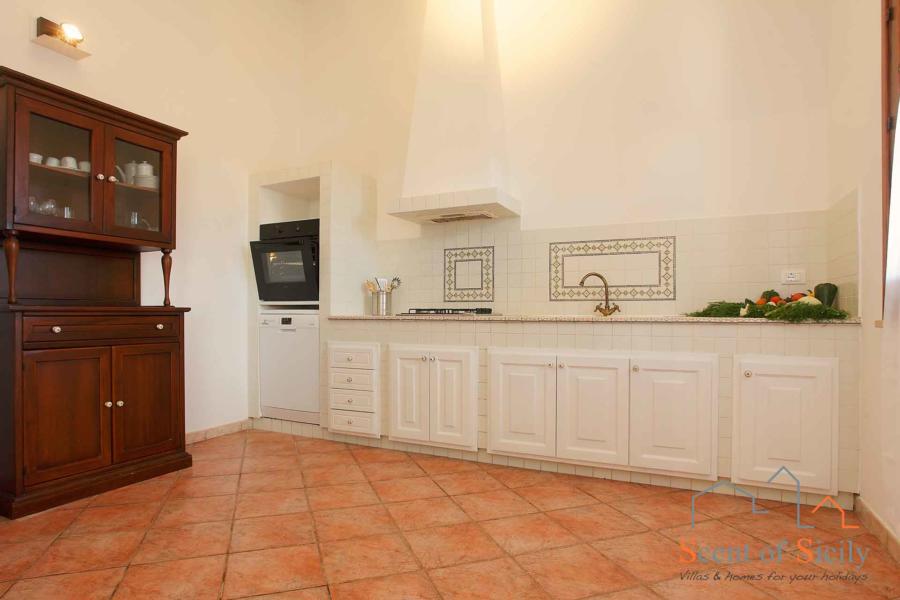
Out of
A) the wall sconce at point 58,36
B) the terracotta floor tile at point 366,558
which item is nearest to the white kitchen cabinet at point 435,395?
the terracotta floor tile at point 366,558

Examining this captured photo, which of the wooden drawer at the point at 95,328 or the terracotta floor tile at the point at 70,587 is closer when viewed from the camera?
the terracotta floor tile at the point at 70,587

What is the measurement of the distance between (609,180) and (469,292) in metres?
1.26

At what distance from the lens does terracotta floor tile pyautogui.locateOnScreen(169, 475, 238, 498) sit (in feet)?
8.50

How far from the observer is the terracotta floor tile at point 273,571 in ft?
5.59

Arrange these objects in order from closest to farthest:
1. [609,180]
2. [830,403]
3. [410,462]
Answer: [830,403] → [410,462] → [609,180]

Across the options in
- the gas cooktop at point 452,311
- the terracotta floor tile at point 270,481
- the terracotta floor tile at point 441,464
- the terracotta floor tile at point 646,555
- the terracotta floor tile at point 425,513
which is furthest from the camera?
the gas cooktop at point 452,311

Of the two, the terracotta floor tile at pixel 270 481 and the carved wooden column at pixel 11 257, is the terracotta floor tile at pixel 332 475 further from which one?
the carved wooden column at pixel 11 257

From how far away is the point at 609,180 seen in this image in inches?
136

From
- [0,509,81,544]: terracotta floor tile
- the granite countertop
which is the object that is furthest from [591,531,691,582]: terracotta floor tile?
[0,509,81,544]: terracotta floor tile

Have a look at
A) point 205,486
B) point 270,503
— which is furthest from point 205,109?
point 270,503

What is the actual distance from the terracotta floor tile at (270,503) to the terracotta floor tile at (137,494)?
423 millimetres

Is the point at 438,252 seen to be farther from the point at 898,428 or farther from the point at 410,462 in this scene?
the point at 898,428

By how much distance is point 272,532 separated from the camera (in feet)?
6.99

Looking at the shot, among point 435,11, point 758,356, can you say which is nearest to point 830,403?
point 758,356
